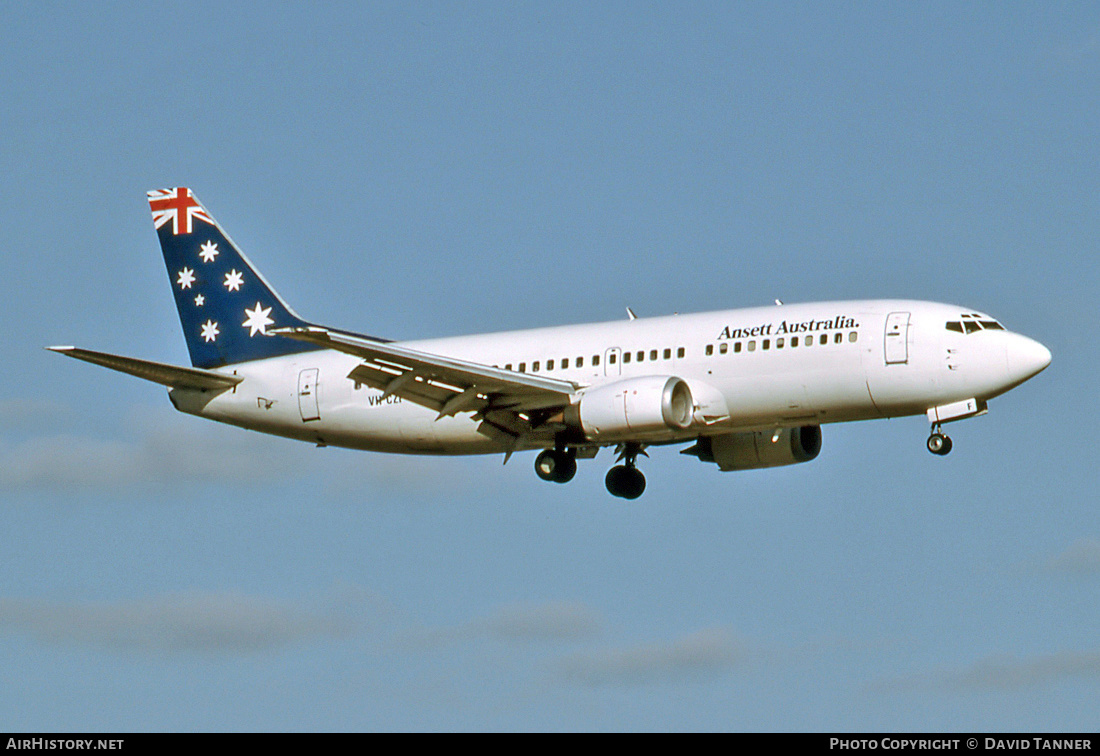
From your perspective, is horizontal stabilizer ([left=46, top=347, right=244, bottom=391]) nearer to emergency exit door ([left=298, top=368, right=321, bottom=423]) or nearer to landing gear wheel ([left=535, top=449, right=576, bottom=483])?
emergency exit door ([left=298, top=368, right=321, bottom=423])

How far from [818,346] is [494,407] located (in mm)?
9248

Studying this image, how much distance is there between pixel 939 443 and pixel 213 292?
24076mm

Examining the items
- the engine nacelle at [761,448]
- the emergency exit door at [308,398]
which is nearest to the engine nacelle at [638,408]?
the engine nacelle at [761,448]

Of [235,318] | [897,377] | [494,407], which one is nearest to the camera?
[897,377]

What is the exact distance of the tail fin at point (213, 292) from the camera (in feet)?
182

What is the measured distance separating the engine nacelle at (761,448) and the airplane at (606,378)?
0.05 metres

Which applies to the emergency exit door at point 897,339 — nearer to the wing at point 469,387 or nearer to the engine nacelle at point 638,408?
the engine nacelle at point 638,408

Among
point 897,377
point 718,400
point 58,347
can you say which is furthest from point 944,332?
point 58,347

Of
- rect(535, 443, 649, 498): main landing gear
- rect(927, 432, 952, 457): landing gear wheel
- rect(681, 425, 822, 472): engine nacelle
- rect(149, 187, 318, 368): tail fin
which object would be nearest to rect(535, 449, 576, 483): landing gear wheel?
rect(535, 443, 649, 498): main landing gear
